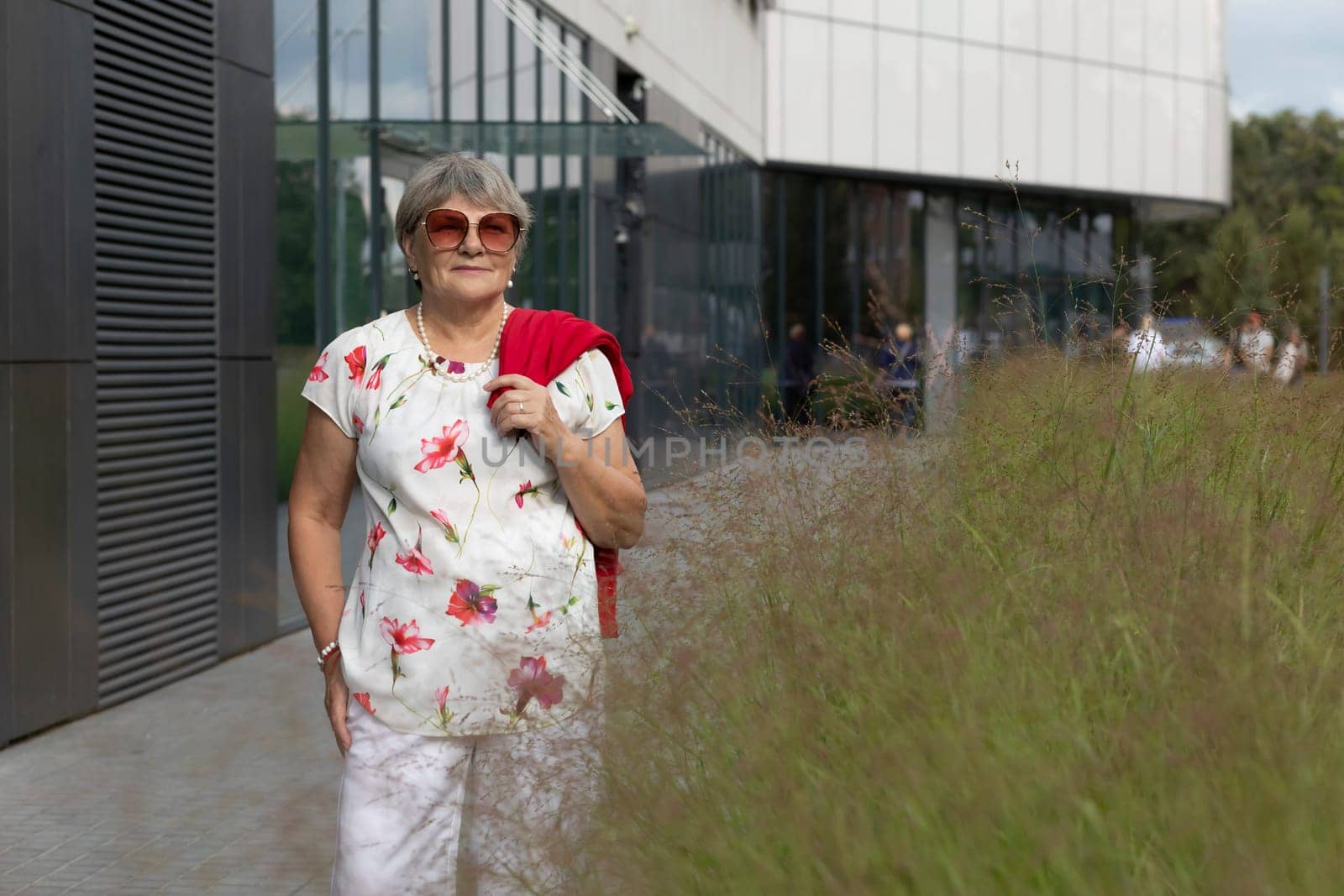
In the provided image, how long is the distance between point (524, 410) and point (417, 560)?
0.32 metres

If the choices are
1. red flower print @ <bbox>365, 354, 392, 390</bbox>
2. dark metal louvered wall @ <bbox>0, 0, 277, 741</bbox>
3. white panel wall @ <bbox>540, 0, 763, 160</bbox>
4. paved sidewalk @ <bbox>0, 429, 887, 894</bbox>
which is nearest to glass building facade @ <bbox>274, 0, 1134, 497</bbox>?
white panel wall @ <bbox>540, 0, 763, 160</bbox>

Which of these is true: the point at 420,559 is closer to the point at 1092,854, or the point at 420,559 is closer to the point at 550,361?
the point at 550,361

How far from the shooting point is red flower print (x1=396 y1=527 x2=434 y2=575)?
9.32 ft

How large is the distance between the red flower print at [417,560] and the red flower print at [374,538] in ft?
0.22

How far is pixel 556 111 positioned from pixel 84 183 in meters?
8.32

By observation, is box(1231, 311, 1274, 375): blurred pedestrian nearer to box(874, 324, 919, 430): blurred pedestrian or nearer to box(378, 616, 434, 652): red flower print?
box(874, 324, 919, 430): blurred pedestrian

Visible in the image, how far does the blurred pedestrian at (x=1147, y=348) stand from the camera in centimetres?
397

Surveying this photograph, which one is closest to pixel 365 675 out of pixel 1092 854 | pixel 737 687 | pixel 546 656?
pixel 546 656

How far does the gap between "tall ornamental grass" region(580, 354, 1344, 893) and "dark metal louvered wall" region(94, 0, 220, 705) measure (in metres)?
5.01

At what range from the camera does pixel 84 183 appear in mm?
7238

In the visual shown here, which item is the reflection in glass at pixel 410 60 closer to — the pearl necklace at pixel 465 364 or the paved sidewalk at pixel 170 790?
the paved sidewalk at pixel 170 790

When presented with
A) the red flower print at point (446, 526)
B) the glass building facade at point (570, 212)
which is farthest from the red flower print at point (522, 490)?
the glass building facade at point (570, 212)

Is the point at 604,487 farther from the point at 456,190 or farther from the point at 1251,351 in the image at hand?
the point at 1251,351

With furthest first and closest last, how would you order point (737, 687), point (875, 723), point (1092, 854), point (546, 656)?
1. point (546, 656)
2. point (737, 687)
3. point (875, 723)
4. point (1092, 854)
